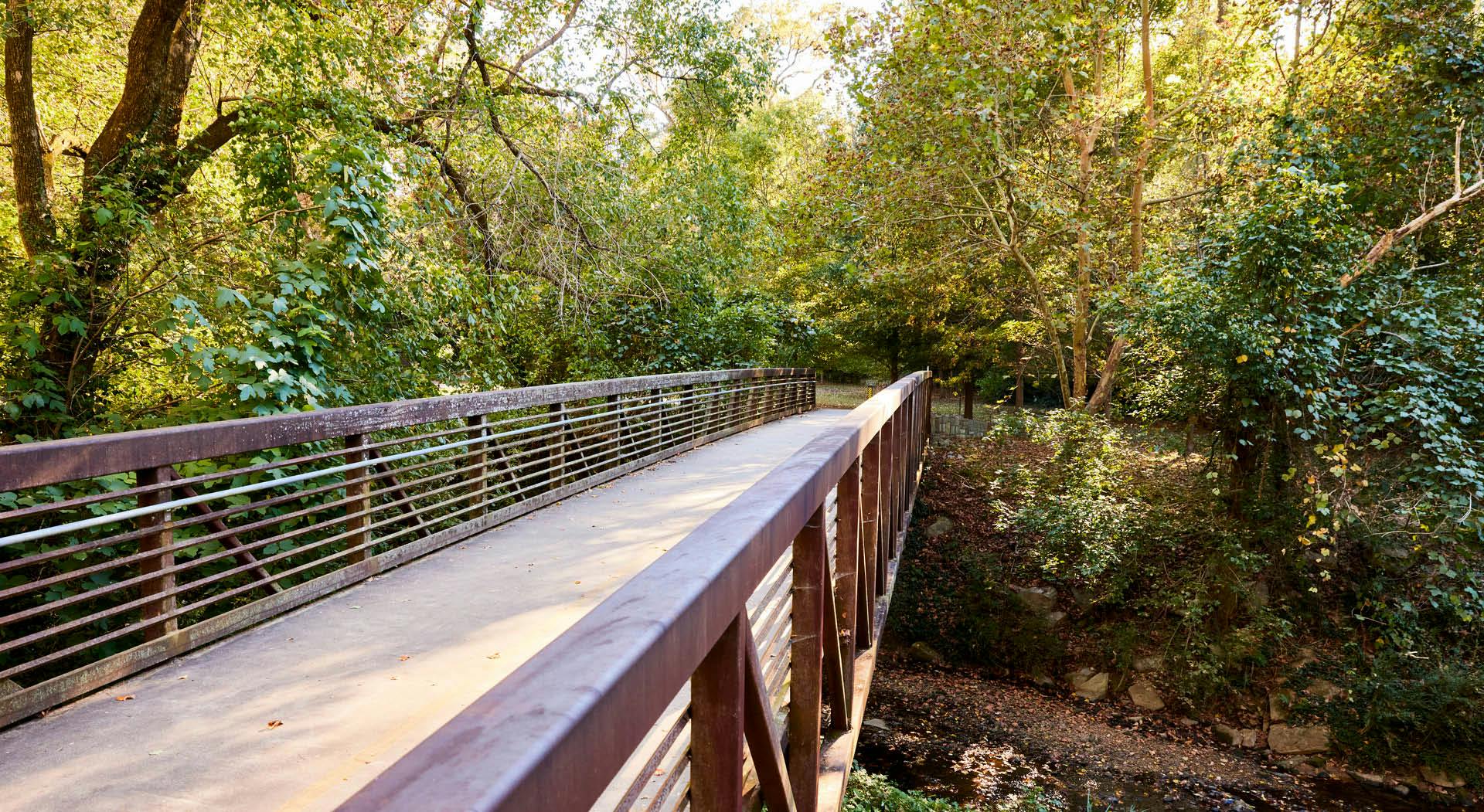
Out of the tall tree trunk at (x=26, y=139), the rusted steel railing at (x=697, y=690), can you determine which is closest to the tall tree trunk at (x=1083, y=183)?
the rusted steel railing at (x=697, y=690)

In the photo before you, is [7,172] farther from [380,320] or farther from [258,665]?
[258,665]

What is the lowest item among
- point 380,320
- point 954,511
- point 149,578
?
point 954,511

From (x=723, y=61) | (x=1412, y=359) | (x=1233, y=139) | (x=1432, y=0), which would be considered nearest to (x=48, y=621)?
(x=723, y=61)

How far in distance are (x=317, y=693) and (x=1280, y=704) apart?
14928 mm

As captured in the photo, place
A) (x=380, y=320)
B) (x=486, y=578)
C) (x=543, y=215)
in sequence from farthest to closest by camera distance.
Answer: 1. (x=543, y=215)
2. (x=380, y=320)
3. (x=486, y=578)

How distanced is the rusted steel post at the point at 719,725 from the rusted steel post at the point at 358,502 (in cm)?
389

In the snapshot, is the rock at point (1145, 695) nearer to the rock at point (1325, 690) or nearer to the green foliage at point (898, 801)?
the rock at point (1325, 690)

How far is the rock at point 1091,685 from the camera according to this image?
1427 cm

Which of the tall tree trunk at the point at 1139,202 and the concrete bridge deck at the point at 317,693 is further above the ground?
the tall tree trunk at the point at 1139,202

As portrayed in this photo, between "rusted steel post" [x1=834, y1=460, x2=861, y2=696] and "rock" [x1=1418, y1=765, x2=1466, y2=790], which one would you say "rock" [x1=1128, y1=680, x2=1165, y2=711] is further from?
"rusted steel post" [x1=834, y1=460, x2=861, y2=696]

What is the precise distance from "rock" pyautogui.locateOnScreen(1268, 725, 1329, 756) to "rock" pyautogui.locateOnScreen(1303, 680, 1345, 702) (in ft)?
1.58

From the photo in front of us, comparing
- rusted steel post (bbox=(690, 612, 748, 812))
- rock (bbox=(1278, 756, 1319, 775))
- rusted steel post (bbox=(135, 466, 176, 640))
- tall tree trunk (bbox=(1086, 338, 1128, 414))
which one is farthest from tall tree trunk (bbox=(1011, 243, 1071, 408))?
rusted steel post (bbox=(690, 612, 748, 812))

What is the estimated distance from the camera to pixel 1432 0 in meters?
10.7

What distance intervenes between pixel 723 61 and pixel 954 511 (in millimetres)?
10816
